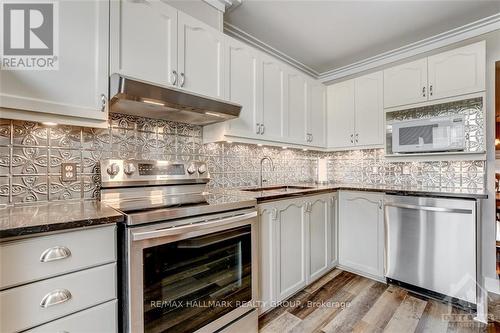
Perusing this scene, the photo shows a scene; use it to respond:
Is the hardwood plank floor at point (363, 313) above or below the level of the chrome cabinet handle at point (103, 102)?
below

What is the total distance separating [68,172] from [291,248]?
1.70 meters

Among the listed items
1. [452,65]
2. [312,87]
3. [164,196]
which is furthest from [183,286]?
[452,65]

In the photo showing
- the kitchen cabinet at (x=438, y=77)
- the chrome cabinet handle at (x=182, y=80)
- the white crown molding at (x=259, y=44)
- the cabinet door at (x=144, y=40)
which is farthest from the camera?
the white crown molding at (x=259, y=44)

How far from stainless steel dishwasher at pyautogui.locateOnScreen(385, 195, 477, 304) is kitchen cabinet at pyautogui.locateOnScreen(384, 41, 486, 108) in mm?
1057

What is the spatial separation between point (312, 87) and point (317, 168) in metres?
1.18

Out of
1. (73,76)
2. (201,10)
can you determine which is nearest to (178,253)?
(73,76)

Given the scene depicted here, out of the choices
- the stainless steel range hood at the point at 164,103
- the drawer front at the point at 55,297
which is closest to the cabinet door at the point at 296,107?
the stainless steel range hood at the point at 164,103

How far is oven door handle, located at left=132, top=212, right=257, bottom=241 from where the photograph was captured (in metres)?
1.07

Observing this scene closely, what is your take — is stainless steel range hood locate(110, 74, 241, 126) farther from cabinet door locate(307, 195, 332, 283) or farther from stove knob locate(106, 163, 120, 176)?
cabinet door locate(307, 195, 332, 283)

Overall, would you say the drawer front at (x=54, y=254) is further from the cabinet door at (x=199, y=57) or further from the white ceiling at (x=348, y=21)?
the white ceiling at (x=348, y=21)

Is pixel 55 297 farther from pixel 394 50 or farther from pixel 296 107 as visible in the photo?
pixel 394 50

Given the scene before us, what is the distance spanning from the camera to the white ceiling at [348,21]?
2010mm

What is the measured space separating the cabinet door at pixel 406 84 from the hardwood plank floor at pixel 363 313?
1.91m

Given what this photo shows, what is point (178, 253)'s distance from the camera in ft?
4.06
